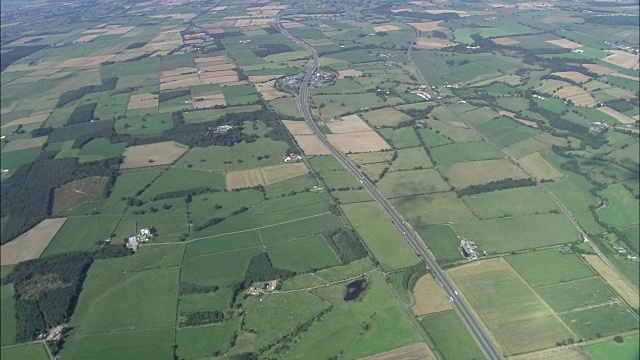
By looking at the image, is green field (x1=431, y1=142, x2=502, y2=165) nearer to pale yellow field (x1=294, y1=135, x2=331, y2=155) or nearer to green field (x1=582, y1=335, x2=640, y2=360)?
pale yellow field (x1=294, y1=135, x2=331, y2=155)

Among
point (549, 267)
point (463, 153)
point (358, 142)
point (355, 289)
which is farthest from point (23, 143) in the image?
point (549, 267)

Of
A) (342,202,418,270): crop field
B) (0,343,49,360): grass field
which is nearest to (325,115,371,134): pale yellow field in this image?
(342,202,418,270): crop field

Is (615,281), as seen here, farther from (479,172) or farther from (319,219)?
(319,219)

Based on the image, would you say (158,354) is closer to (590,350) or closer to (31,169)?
Result: (590,350)

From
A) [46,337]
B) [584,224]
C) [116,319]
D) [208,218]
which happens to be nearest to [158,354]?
[116,319]

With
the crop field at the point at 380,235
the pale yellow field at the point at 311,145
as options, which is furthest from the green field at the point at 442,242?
the pale yellow field at the point at 311,145

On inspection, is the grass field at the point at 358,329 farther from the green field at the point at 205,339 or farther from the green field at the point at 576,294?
the green field at the point at 576,294
